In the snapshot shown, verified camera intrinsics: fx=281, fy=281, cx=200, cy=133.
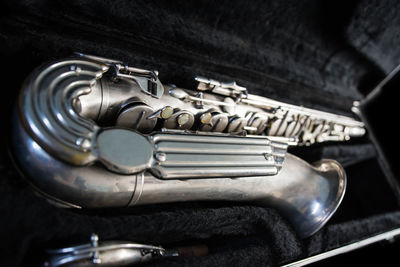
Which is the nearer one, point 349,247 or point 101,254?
point 101,254

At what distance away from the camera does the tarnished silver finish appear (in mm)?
722

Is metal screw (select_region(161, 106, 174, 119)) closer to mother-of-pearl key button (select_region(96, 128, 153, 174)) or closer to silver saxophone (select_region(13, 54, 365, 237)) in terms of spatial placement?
silver saxophone (select_region(13, 54, 365, 237))

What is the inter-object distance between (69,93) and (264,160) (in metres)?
0.75

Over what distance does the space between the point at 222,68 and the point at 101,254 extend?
1.11 meters

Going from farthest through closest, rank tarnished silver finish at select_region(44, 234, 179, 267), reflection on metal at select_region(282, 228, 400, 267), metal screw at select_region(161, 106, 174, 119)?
reflection on metal at select_region(282, 228, 400, 267) → metal screw at select_region(161, 106, 174, 119) → tarnished silver finish at select_region(44, 234, 179, 267)

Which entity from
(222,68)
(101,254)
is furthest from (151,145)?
(222,68)

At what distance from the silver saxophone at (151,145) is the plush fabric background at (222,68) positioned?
0.07m

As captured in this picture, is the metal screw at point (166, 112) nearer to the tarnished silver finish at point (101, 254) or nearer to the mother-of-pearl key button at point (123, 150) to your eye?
the mother-of-pearl key button at point (123, 150)

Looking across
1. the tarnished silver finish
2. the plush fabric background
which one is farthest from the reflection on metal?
the tarnished silver finish

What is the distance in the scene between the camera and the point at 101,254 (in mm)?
768

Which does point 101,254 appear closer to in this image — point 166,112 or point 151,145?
point 151,145

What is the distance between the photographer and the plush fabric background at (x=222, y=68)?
79cm

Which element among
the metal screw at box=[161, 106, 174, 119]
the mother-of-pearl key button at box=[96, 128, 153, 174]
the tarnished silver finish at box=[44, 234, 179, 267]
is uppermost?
the metal screw at box=[161, 106, 174, 119]

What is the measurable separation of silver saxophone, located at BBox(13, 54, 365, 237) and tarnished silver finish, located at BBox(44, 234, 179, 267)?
0.49ft
